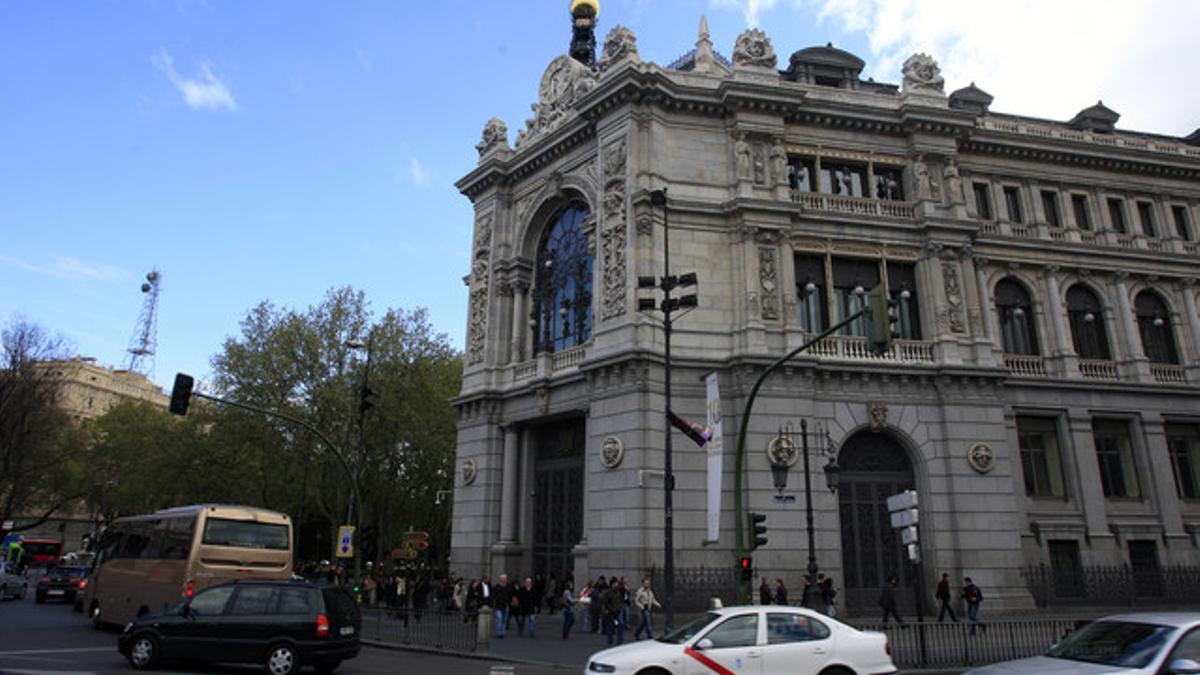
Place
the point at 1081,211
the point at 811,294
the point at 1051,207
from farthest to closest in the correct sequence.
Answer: the point at 1081,211, the point at 1051,207, the point at 811,294

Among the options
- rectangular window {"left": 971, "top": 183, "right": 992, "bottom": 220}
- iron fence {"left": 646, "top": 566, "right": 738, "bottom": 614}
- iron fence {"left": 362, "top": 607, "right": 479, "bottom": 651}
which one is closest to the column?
iron fence {"left": 646, "top": 566, "right": 738, "bottom": 614}

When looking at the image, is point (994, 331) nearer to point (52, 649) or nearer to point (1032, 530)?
point (1032, 530)

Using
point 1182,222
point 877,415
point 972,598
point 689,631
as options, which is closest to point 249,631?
point 689,631

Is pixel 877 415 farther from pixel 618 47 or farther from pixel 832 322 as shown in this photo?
pixel 618 47

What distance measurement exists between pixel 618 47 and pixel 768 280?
408 inches

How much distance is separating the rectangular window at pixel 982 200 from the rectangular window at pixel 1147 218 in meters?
7.82

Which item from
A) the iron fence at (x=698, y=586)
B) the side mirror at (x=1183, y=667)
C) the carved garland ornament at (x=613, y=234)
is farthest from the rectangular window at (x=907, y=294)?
the side mirror at (x=1183, y=667)

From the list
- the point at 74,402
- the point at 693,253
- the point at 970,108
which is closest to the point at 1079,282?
the point at 970,108

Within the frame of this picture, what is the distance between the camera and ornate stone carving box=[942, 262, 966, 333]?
27750 mm

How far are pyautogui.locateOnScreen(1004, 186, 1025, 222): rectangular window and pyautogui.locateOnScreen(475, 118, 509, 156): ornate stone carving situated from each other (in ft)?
70.6

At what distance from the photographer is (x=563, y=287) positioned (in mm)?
30281

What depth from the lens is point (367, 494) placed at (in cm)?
4166

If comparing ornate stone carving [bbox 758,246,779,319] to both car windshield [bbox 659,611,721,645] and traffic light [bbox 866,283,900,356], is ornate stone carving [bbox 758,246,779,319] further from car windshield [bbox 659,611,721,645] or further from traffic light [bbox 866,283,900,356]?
car windshield [bbox 659,611,721,645]

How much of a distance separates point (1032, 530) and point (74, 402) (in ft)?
327
